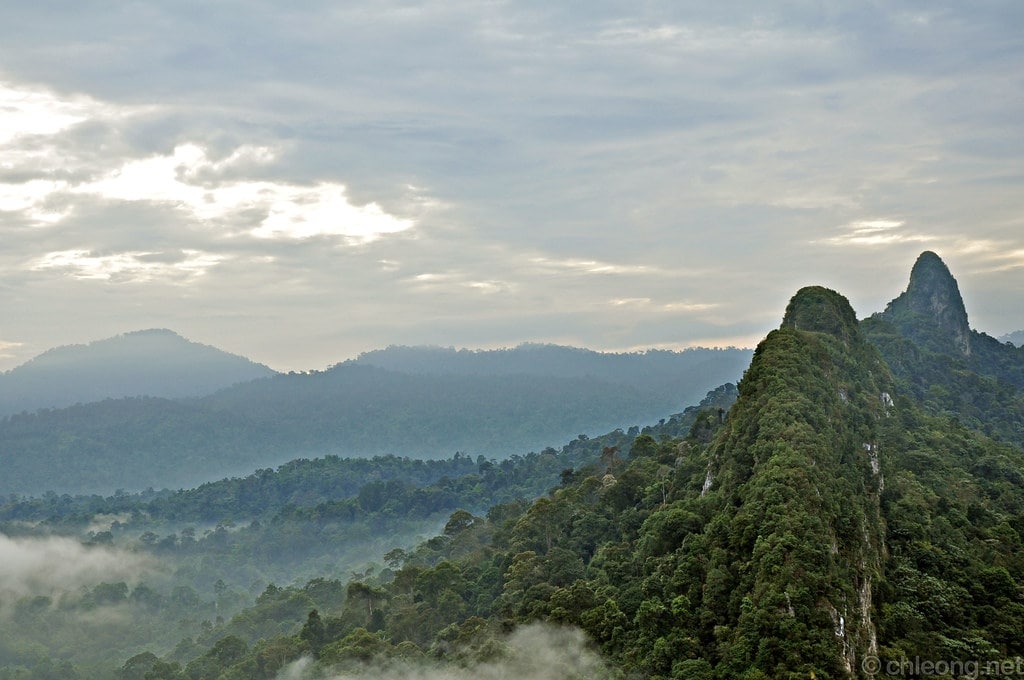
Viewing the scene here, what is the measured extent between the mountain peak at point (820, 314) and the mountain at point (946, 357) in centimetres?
2300

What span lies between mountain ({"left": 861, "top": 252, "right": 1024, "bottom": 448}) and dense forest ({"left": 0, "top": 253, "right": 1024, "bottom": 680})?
0.70m

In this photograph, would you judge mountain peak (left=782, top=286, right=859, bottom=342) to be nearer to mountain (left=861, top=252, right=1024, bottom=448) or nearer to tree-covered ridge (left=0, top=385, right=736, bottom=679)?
mountain (left=861, top=252, right=1024, bottom=448)

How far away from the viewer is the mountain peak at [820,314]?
83750 millimetres

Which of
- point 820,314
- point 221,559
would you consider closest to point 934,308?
point 820,314

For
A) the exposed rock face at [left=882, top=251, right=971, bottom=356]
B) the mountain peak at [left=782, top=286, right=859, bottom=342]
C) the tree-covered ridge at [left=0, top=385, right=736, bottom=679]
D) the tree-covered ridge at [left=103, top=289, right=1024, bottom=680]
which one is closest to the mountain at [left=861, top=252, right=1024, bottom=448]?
the exposed rock face at [left=882, top=251, right=971, bottom=356]

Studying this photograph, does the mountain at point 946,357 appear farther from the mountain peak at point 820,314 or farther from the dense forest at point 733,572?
the mountain peak at point 820,314

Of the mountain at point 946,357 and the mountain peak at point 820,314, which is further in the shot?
the mountain at point 946,357

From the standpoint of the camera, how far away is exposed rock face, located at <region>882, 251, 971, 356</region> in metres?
154

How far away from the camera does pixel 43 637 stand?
4948 inches

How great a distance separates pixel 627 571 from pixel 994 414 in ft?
275

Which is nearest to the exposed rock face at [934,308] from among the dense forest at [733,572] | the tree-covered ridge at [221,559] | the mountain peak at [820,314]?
the dense forest at [733,572]

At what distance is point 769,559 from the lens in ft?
131

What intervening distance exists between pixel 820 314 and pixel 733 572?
47.1 metres

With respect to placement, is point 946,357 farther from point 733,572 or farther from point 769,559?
point 769,559
